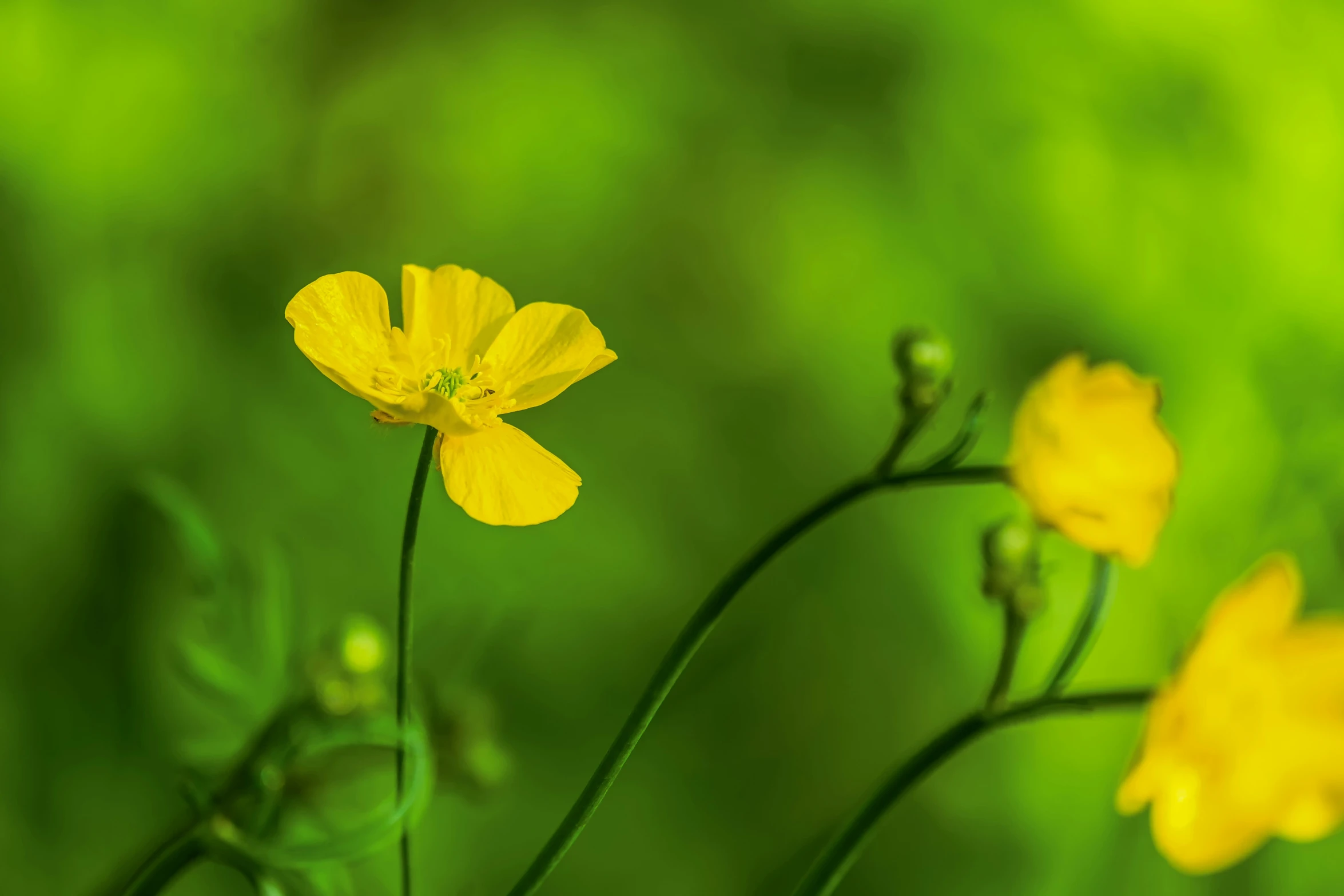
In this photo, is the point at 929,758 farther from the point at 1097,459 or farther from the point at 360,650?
the point at 360,650

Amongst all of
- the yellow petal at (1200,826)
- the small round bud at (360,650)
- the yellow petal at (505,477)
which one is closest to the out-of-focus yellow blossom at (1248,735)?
the yellow petal at (1200,826)

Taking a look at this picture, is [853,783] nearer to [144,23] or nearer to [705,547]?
[705,547]

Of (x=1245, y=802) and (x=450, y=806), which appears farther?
(x=450, y=806)

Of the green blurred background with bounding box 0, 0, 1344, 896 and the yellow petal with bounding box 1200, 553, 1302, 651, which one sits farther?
the green blurred background with bounding box 0, 0, 1344, 896

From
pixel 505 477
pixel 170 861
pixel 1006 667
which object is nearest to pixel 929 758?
pixel 1006 667

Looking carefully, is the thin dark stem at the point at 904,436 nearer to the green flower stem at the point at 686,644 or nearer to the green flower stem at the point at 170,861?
the green flower stem at the point at 686,644

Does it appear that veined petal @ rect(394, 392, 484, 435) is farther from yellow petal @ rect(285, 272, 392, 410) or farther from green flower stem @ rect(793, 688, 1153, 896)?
green flower stem @ rect(793, 688, 1153, 896)

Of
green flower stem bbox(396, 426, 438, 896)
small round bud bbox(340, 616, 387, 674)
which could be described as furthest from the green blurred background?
green flower stem bbox(396, 426, 438, 896)

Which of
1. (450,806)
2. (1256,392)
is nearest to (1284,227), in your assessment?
(1256,392)
